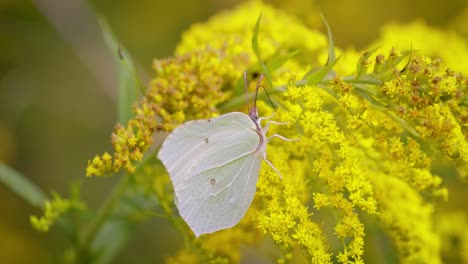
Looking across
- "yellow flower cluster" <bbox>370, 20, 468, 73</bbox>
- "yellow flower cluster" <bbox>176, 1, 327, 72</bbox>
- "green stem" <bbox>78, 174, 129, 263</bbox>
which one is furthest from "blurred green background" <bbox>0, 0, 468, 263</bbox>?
"green stem" <bbox>78, 174, 129, 263</bbox>

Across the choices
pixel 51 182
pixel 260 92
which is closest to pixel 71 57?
pixel 51 182

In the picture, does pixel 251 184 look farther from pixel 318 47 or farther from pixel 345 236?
pixel 318 47

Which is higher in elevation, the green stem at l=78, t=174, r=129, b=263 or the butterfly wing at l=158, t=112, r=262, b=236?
the butterfly wing at l=158, t=112, r=262, b=236

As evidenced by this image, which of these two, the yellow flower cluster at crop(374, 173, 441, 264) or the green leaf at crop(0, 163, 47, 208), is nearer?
the yellow flower cluster at crop(374, 173, 441, 264)

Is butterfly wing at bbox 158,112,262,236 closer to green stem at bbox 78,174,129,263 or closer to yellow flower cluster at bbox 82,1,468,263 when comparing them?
yellow flower cluster at bbox 82,1,468,263

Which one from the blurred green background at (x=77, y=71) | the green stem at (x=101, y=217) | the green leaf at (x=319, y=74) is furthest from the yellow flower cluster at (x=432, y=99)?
the blurred green background at (x=77, y=71)

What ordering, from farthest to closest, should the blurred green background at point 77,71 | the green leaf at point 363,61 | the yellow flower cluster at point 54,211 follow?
A: the blurred green background at point 77,71, the yellow flower cluster at point 54,211, the green leaf at point 363,61

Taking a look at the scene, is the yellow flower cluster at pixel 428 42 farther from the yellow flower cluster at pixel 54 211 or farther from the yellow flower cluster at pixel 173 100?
the yellow flower cluster at pixel 54 211
